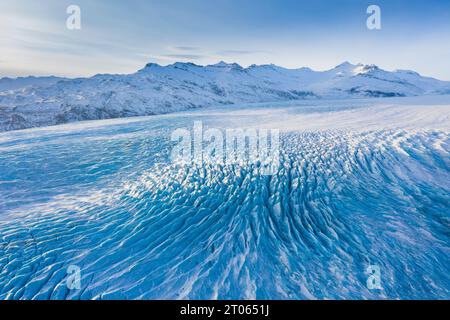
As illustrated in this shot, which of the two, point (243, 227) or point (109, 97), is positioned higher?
point (109, 97)

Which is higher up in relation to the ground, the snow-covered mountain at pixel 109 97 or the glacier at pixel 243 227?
the snow-covered mountain at pixel 109 97

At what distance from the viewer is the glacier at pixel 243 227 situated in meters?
5.67

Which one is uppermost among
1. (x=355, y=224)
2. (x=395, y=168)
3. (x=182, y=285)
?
(x=395, y=168)

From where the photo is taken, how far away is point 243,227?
301 inches

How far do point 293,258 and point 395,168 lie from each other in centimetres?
731

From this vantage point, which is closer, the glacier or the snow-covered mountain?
the glacier

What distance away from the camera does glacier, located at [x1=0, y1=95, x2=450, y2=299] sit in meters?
5.67

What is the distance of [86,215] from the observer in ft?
28.4

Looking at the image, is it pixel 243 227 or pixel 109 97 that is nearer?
pixel 243 227

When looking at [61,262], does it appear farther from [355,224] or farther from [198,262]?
[355,224]

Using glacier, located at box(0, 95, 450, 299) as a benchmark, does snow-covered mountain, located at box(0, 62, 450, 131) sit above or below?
above

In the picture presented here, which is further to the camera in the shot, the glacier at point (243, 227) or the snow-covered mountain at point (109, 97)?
the snow-covered mountain at point (109, 97)
